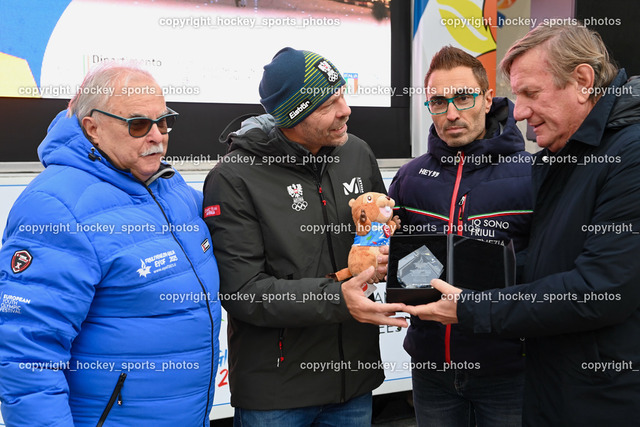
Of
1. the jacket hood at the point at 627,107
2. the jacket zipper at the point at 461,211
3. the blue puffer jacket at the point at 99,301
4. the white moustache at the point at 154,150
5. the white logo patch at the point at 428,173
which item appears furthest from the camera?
the white logo patch at the point at 428,173

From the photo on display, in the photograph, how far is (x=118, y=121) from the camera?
161cm

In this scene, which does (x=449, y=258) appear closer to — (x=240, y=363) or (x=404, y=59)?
Result: (x=240, y=363)

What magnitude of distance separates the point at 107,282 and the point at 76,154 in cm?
38

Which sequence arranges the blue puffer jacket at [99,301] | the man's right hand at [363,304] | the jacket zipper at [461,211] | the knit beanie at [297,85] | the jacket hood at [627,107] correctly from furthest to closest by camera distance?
the jacket zipper at [461,211]
the knit beanie at [297,85]
the man's right hand at [363,304]
the jacket hood at [627,107]
the blue puffer jacket at [99,301]

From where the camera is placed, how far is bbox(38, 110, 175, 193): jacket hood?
5.16 feet

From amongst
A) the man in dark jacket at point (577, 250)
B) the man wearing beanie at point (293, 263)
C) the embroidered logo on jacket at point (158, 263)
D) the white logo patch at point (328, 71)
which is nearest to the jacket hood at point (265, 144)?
the man wearing beanie at point (293, 263)

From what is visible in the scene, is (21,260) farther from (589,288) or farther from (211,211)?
(589,288)

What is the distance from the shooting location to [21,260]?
1419mm

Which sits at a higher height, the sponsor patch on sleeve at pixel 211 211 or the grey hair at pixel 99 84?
the grey hair at pixel 99 84

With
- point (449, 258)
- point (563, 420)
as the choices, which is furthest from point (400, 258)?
point (563, 420)

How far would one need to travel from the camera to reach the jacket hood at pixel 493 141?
205 centimetres

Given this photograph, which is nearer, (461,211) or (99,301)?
(99,301)

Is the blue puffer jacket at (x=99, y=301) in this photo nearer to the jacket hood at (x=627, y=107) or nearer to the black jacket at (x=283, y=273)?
the black jacket at (x=283, y=273)

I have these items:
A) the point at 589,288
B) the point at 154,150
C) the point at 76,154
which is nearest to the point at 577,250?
the point at 589,288
